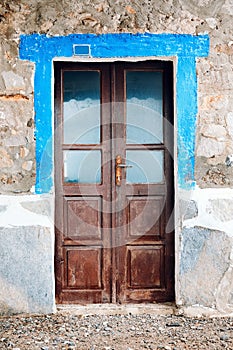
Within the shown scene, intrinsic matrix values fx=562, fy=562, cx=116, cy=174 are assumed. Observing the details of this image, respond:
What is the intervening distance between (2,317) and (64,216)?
0.83 metres

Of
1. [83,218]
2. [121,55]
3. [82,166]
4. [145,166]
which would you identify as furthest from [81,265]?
[121,55]

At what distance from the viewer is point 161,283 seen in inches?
164

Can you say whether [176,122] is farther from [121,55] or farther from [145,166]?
[121,55]

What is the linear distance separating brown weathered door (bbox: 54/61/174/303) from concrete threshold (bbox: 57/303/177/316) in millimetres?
53

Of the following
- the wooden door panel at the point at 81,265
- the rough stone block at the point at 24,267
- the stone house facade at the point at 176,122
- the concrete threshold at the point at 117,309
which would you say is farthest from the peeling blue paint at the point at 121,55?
the concrete threshold at the point at 117,309

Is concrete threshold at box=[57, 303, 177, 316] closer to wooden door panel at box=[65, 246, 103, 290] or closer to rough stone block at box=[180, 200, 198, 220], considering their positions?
wooden door panel at box=[65, 246, 103, 290]

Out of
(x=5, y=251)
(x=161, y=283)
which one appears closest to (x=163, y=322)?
(x=161, y=283)

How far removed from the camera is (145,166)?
4156mm

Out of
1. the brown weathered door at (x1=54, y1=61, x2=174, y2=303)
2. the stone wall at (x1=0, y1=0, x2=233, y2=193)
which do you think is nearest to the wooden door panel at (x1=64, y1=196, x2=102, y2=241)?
the brown weathered door at (x1=54, y1=61, x2=174, y2=303)

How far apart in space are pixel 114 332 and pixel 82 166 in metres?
1.21

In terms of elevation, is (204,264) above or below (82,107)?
below

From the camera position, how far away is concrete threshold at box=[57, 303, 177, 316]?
4.03m

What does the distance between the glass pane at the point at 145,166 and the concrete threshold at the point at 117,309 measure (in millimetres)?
919

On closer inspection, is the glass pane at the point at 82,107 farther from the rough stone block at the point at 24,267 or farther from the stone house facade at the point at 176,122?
the rough stone block at the point at 24,267
